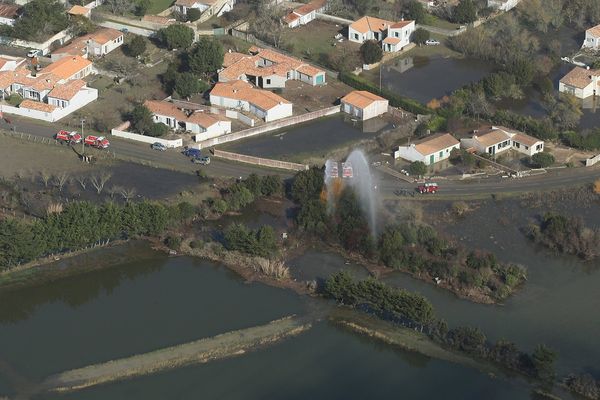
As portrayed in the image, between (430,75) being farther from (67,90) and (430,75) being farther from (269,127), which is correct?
(67,90)

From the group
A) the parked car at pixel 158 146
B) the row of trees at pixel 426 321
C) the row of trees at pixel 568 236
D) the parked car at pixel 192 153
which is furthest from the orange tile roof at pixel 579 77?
the row of trees at pixel 426 321

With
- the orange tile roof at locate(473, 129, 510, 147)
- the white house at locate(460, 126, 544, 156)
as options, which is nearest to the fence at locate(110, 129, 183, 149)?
the white house at locate(460, 126, 544, 156)

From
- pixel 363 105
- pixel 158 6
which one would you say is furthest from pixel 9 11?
pixel 363 105

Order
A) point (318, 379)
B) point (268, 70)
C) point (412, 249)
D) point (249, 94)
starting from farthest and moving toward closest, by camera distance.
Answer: point (268, 70), point (249, 94), point (412, 249), point (318, 379)

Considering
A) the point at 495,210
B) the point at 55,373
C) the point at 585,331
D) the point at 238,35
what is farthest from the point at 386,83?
the point at 55,373

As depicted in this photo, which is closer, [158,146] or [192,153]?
[192,153]

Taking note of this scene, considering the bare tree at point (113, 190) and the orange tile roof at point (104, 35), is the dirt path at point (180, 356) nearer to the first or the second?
the bare tree at point (113, 190)

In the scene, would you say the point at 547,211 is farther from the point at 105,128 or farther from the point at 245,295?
the point at 105,128
